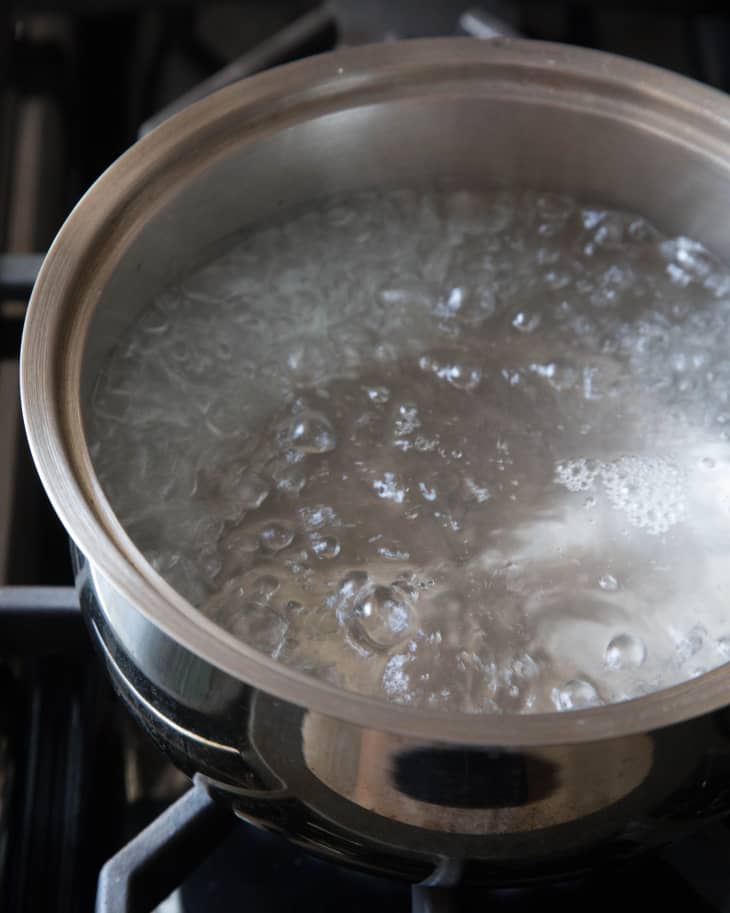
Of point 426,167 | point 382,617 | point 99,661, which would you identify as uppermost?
point 426,167

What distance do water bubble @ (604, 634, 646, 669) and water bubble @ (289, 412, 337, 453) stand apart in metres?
0.23

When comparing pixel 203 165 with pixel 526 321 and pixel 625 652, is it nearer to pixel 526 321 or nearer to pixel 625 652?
pixel 526 321

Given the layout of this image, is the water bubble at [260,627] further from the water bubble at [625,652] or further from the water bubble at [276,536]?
the water bubble at [625,652]

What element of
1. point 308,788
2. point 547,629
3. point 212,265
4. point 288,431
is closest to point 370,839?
point 308,788

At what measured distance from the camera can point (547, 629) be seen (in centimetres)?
66

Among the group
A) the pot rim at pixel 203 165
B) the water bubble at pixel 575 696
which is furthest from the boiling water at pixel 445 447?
the pot rim at pixel 203 165

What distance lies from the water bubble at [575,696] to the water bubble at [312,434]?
9.1 inches

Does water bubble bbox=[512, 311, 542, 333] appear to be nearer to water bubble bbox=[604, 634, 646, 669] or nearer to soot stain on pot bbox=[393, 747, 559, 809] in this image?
water bubble bbox=[604, 634, 646, 669]

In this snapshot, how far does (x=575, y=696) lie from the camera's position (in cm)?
63

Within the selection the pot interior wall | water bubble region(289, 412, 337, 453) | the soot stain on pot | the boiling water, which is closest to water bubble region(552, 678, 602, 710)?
the boiling water

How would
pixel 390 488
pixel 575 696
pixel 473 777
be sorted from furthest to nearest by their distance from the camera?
pixel 390 488 < pixel 575 696 < pixel 473 777

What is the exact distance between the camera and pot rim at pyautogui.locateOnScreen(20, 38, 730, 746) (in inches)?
19.3

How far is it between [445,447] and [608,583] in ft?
0.49

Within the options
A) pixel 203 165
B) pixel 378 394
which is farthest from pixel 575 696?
pixel 203 165
